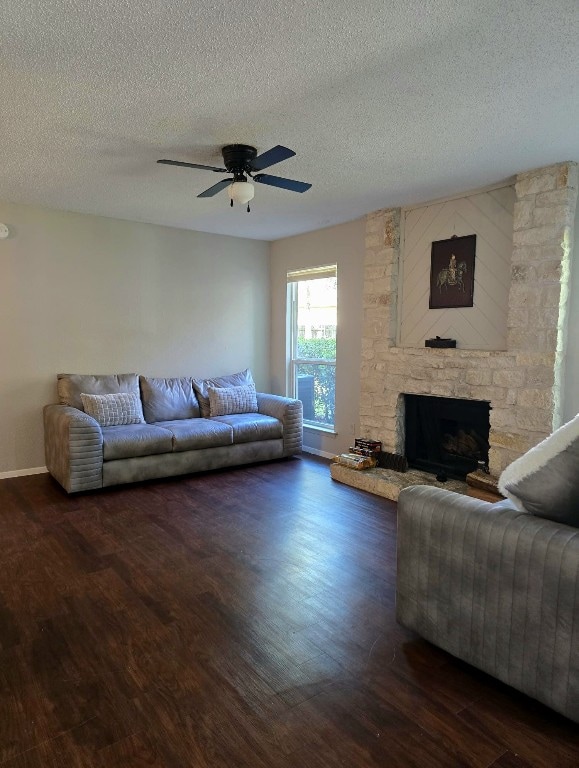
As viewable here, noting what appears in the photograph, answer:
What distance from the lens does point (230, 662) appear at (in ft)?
6.46

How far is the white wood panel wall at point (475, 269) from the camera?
3703 mm

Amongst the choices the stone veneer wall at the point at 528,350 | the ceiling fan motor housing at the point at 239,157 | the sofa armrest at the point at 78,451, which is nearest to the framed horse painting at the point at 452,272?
the stone veneer wall at the point at 528,350

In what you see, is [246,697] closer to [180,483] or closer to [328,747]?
[328,747]

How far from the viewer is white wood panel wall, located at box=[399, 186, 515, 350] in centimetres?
370

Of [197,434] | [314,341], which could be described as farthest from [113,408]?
[314,341]

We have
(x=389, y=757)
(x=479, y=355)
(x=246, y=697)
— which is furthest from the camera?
(x=479, y=355)

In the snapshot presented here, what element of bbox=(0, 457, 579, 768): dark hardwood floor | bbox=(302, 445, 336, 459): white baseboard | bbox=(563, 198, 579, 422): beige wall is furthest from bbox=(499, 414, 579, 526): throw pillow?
bbox=(302, 445, 336, 459): white baseboard

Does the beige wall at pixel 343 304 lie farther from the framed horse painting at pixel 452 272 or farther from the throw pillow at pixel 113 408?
the throw pillow at pixel 113 408

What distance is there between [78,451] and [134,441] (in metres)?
0.46

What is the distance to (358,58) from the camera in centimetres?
202

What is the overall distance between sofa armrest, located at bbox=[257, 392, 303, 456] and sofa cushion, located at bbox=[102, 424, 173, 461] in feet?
4.13

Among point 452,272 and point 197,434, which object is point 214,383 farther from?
point 452,272

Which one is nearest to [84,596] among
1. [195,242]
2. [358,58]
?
[358,58]

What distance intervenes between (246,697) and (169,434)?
9.32ft
